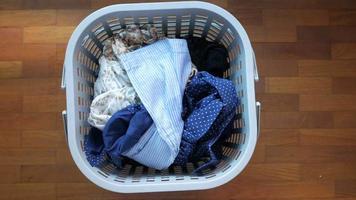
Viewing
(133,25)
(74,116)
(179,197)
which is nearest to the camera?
(74,116)

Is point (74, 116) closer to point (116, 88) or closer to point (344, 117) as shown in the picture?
point (116, 88)

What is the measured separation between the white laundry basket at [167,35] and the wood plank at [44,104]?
21cm

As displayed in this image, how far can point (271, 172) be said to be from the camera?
118cm

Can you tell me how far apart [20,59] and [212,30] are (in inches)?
21.9

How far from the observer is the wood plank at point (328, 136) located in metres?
1.19

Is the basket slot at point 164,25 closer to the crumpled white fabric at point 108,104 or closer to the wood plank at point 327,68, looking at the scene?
the crumpled white fabric at point 108,104

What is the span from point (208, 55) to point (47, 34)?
1.58ft

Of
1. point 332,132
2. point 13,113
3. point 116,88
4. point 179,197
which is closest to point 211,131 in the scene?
point 116,88

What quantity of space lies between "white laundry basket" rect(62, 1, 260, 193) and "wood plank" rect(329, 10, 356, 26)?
0.41 meters

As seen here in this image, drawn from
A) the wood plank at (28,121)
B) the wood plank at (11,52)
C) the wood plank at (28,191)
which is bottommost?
the wood plank at (28,191)

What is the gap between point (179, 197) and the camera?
45.4 inches

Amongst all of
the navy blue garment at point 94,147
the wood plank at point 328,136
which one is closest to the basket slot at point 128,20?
the navy blue garment at point 94,147

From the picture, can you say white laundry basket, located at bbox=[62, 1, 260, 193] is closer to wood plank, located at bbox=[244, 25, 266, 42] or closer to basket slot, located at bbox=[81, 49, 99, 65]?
basket slot, located at bbox=[81, 49, 99, 65]

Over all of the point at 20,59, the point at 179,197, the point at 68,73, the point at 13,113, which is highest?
the point at 68,73
